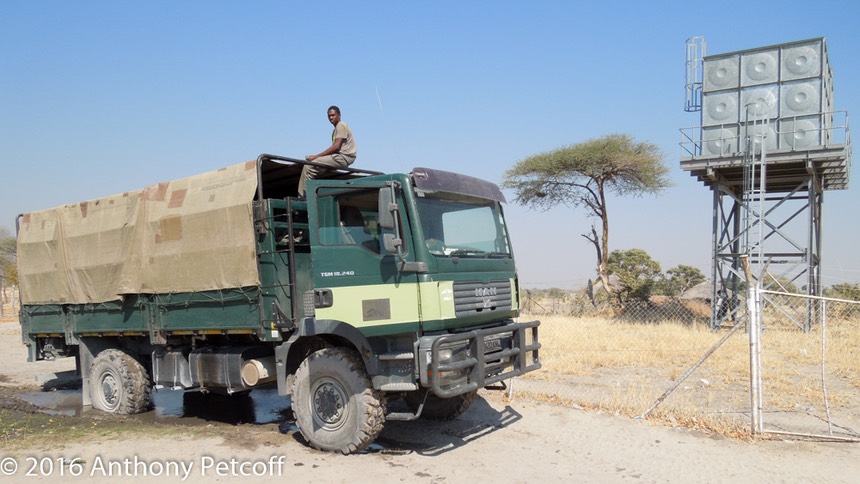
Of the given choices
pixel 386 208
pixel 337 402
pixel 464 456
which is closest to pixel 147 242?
pixel 337 402

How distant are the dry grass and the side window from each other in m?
4.12

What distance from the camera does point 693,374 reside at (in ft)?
36.0

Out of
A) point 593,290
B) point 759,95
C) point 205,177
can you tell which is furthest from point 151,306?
point 593,290

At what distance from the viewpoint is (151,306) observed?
8523 millimetres

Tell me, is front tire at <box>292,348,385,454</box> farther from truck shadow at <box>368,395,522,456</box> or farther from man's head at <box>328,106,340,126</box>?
man's head at <box>328,106,340,126</box>

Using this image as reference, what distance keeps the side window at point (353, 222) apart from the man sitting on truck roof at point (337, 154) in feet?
2.99

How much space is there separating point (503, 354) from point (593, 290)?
20.5 meters

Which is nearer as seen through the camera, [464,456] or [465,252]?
[464,456]

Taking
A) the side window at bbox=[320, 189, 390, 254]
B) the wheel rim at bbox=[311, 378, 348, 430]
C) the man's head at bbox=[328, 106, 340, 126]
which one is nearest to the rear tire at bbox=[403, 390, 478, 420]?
the wheel rim at bbox=[311, 378, 348, 430]

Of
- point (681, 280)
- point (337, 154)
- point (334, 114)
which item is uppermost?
point (334, 114)

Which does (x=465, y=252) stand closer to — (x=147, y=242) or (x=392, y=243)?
(x=392, y=243)

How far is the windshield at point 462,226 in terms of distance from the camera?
21.6 feet

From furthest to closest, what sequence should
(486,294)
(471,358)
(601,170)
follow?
(601,170) < (486,294) < (471,358)

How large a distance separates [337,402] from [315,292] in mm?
1239
